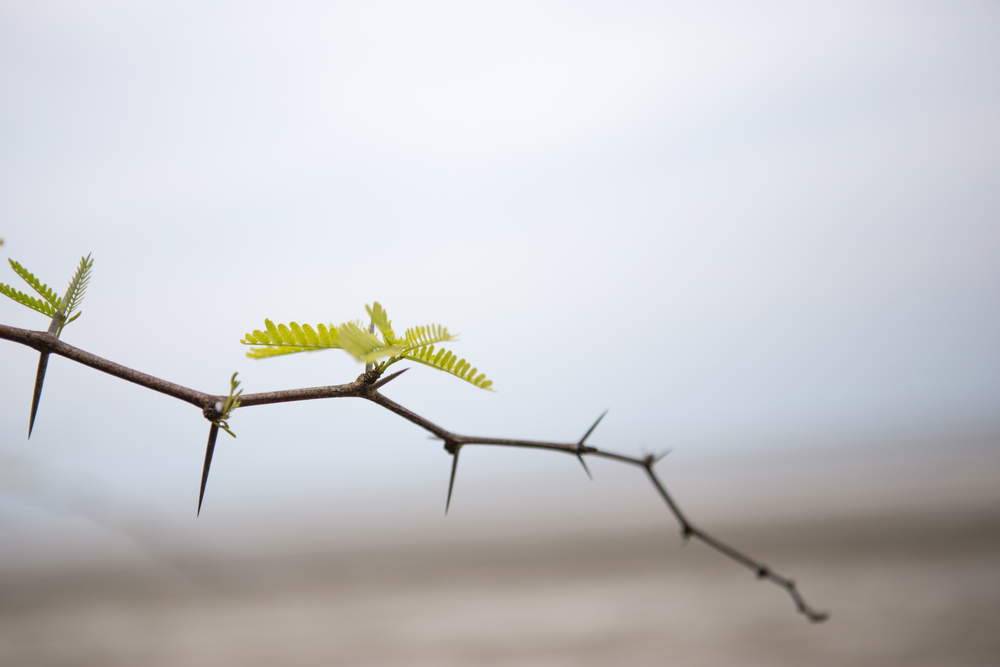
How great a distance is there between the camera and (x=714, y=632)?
285 cm

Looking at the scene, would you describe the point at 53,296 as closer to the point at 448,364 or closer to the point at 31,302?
the point at 31,302

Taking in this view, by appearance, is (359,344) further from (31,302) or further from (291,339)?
(31,302)

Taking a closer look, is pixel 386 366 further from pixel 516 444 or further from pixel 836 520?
pixel 836 520

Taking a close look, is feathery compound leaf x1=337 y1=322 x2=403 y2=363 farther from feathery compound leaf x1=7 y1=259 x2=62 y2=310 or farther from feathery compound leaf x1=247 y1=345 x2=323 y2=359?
feathery compound leaf x1=7 y1=259 x2=62 y2=310

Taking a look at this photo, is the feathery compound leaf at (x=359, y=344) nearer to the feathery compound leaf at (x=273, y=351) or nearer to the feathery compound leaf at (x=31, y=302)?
the feathery compound leaf at (x=273, y=351)

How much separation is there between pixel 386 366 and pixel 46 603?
5.72 m

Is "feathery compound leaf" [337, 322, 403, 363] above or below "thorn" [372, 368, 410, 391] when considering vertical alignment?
below

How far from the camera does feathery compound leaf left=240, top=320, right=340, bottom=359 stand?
26 centimetres

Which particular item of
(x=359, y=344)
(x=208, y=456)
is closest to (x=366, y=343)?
(x=359, y=344)

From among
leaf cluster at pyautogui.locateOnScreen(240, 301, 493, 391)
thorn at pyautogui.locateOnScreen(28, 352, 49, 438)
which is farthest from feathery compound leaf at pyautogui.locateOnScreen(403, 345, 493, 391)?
thorn at pyautogui.locateOnScreen(28, 352, 49, 438)

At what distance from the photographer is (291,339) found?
0.26 m

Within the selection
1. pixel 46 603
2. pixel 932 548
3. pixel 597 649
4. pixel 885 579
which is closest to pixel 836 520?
pixel 932 548

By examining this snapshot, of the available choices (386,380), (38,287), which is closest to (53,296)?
(38,287)

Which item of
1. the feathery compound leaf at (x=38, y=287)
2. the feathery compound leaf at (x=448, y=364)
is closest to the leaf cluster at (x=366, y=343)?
the feathery compound leaf at (x=448, y=364)
